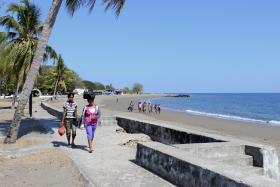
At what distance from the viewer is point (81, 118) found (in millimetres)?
10680

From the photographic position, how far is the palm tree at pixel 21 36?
23.8 meters

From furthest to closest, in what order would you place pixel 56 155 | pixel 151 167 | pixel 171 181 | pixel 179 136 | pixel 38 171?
pixel 179 136, pixel 56 155, pixel 38 171, pixel 151 167, pixel 171 181

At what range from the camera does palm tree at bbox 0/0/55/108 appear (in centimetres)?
2378

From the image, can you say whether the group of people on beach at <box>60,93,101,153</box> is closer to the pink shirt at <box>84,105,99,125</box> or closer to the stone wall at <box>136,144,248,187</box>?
the pink shirt at <box>84,105,99,125</box>

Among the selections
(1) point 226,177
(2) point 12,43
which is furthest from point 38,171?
(2) point 12,43

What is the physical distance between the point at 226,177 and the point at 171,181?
1.71m

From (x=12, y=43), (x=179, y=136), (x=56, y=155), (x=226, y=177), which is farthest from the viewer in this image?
(x=12, y=43)

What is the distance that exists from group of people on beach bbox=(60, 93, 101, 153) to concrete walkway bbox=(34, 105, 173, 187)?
402 millimetres

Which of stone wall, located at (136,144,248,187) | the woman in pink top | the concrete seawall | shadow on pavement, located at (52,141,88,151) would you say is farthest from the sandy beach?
stone wall, located at (136,144,248,187)

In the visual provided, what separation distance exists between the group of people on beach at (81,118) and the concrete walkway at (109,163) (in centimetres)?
40

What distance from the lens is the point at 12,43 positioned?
24688 millimetres

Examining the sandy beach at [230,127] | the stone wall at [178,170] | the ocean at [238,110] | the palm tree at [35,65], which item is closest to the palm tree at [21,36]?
the sandy beach at [230,127]

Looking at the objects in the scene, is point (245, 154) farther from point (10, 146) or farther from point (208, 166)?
point (10, 146)

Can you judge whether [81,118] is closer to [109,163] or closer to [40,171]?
[109,163]
